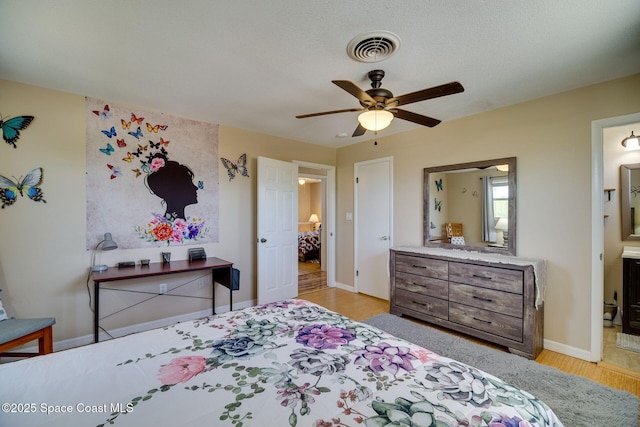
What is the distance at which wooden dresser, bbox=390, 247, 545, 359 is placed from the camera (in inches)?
97.0

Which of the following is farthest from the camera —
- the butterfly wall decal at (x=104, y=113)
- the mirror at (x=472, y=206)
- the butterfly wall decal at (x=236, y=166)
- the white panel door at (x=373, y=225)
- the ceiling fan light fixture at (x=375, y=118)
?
the white panel door at (x=373, y=225)

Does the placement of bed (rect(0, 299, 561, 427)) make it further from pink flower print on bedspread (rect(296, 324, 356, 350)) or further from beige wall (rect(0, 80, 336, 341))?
beige wall (rect(0, 80, 336, 341))

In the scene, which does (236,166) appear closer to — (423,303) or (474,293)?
(423,303)

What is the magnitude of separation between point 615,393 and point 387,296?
2.39 m

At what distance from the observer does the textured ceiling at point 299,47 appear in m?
1.56

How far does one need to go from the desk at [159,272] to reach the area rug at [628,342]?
157 inches

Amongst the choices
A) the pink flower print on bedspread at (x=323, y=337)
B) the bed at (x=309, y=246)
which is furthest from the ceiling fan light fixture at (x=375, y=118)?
the bed at (x=309, y=246)

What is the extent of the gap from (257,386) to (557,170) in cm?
316

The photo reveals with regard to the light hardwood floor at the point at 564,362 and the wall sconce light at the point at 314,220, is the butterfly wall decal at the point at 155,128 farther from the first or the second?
the wall sconce light at the point at 314,220

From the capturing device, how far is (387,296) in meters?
4.08

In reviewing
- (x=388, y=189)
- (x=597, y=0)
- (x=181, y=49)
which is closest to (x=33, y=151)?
(x=181, y=49)

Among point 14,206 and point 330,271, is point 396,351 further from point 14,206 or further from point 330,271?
point 330,271

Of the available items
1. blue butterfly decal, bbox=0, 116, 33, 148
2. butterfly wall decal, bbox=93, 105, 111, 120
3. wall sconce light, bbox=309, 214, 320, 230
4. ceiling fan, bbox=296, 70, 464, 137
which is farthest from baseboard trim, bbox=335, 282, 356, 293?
blue butterfly decal, bbox=0, 116, 33, 148

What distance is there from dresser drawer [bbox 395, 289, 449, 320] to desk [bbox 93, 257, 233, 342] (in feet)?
6.72
